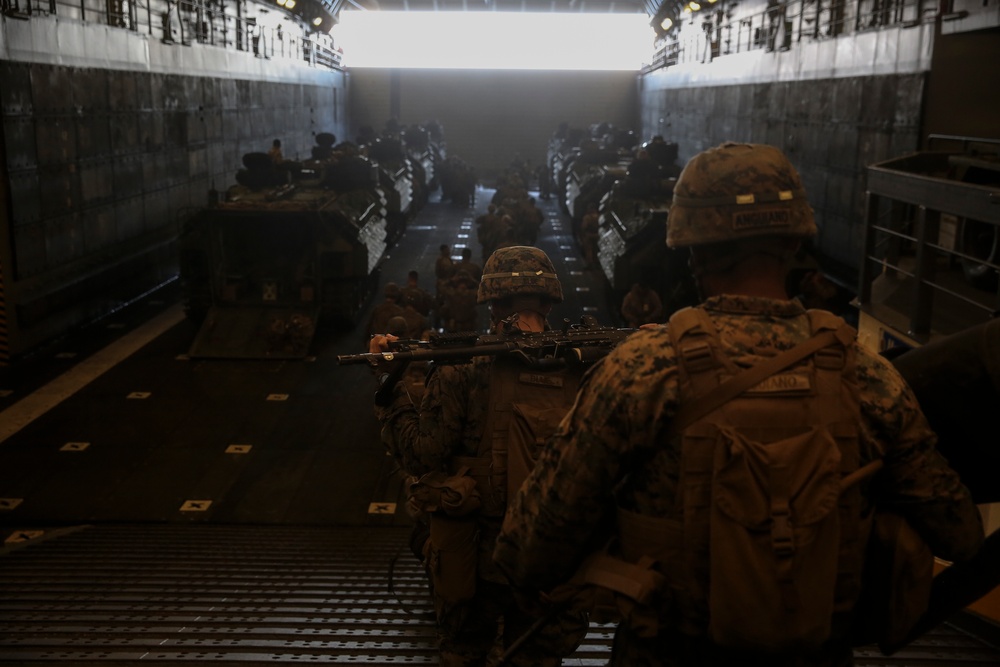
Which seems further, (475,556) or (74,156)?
(74,156)

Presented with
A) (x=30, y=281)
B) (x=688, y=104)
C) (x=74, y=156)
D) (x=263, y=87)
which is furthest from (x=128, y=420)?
(x=688, y=104)

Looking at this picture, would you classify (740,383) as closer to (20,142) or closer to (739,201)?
(739,201)

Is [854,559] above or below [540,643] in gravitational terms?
above

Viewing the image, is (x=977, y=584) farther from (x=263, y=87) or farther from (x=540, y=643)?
(x=263, y=87)

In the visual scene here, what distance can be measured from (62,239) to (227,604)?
35.6ft

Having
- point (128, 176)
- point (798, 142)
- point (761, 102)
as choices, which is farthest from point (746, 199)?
point (761, 102)

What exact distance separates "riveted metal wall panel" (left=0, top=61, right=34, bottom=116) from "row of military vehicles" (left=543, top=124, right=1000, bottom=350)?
8336mm

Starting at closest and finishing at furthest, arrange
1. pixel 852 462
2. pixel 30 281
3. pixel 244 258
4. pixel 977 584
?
→ pixel 852 462 → pixel 977 584 → pixel 30 281 → pixel 244 258

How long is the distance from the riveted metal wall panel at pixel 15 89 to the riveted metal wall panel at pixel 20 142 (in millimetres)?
104

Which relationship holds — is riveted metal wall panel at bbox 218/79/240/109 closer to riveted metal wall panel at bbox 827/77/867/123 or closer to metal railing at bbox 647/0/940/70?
metal railing at bbox 647/0/940/70

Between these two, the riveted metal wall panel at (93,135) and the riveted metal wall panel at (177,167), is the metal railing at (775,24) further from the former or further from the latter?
the riveted metal wall panel at (177,167)

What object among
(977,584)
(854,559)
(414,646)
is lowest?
(414,646)

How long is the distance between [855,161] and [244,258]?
9.67 metres

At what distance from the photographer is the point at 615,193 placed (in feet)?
58.0
